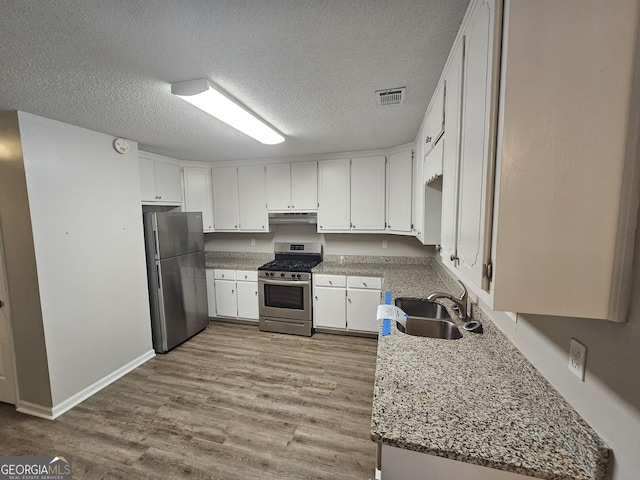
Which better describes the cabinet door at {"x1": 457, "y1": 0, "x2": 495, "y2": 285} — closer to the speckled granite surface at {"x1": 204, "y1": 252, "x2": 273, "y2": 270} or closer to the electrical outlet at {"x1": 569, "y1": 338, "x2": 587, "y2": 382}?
the electrical outlet at {"x1": 569, "y1": 338, "x2": 587, "y2": 382}

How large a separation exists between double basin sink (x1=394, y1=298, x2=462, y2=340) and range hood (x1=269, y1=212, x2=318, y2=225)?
1.84 metres

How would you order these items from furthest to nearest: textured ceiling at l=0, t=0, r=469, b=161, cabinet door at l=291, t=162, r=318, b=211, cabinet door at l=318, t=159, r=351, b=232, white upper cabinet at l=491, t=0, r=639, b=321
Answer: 1. cabinet door at l=291, t=162, r=318, b=211
2. cabinet door at l=318, t=159, r=351, b=232
3. textured ceiling at l=0, t=0, r=469, b=161
4. white upper cabinet at l=491, t=0, r=639, b=321

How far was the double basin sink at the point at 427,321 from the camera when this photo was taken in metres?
Answer: 1.76

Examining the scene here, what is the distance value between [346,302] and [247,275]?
148 centimetres

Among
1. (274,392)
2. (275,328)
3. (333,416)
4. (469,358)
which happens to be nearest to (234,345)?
(275,328)

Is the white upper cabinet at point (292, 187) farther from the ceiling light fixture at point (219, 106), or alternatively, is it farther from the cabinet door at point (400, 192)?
the ceiling light fixture at point (219, 106)

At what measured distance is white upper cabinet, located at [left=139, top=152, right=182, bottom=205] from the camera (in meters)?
3.11

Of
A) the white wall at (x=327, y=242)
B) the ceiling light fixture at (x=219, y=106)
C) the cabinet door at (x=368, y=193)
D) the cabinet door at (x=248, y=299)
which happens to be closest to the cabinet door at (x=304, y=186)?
the white wall at (x=327, y=242)

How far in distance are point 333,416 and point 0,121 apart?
3.39 m

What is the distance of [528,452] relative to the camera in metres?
0.76

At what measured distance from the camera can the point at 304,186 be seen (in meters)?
3.63

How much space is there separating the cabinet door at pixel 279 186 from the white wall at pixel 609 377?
10.5 feet

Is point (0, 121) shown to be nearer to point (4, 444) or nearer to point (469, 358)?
point (4, 444)

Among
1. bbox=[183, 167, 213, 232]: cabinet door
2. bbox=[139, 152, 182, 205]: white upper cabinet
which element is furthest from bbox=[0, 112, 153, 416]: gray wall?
bbox=[183, 167, 213, 232]: cabinet door
